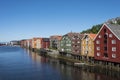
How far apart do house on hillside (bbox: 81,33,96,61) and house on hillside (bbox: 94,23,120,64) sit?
639 centimetres

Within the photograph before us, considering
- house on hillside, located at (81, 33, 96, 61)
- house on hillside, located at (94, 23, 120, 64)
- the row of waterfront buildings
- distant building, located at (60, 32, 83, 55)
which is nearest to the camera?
house on hillside, located at (94, 23, 120, 64)

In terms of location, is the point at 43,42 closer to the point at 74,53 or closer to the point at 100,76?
the point at 74,53

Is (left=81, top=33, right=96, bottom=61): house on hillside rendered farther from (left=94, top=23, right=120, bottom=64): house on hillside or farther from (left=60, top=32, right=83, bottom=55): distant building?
(left=94, top=23, right=120, bottom=64): house on hillside

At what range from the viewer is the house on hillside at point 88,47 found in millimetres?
75250

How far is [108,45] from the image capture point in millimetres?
62594

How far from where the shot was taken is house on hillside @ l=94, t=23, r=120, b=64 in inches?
2347

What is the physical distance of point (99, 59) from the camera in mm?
67375

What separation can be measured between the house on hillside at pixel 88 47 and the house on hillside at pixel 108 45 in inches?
252

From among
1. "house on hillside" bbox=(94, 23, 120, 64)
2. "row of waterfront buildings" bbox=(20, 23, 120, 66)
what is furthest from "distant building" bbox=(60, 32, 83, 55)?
"house on hillside" bbox=(94, 23, 120, 64)

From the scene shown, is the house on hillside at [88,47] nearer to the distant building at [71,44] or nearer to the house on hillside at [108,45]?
the distant building at [71,44]

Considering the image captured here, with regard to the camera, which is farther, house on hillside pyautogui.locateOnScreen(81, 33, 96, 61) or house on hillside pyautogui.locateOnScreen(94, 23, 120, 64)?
house on hillside pyautogui.locateOnScreen(81, 33, 96, 61)

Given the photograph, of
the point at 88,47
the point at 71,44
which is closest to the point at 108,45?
the point at 88,47

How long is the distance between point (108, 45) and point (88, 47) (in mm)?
15535

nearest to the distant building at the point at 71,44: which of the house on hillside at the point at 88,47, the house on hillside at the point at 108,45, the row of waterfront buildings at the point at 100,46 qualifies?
the row of waterfront buildings at the point at 100,46
